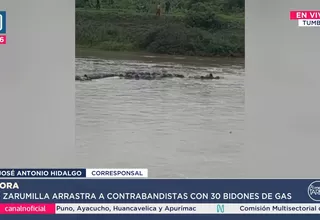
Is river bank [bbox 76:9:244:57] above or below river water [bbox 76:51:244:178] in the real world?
above

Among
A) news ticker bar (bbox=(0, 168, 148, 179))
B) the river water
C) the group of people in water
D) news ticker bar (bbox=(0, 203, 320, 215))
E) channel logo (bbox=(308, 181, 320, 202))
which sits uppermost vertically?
the group of people in water

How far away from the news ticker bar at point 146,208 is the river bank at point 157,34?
3.87 ft

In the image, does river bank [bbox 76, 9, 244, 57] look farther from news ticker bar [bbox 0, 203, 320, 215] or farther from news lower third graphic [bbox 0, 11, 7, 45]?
news ticker bar [bbox 0, 203, 320, 215]

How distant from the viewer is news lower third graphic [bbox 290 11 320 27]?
2.84 m

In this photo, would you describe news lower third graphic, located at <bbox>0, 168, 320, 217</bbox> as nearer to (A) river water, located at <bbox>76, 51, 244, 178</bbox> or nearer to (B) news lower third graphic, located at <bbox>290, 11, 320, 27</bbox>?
(A) river water, located at <bbox>76, 51, 244, 178</bbox>

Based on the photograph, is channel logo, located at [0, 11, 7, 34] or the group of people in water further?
the group of people in water

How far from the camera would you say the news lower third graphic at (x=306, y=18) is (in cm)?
284

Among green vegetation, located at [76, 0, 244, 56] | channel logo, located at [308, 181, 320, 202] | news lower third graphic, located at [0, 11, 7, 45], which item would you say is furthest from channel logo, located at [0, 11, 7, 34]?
channel logo, located at [308, 181, 320, 202]

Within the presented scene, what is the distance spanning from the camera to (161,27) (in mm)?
2994

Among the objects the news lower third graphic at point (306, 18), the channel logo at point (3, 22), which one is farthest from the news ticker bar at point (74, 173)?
the news lower third graphic at point (306, 18)

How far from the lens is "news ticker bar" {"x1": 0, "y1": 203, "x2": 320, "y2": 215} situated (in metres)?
2.89

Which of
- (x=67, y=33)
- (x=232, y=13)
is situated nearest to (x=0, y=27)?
(x=67, y=33)

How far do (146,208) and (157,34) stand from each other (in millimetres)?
1358

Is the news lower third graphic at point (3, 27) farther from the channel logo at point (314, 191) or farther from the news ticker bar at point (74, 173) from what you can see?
the channel logo at point (314, 191)
